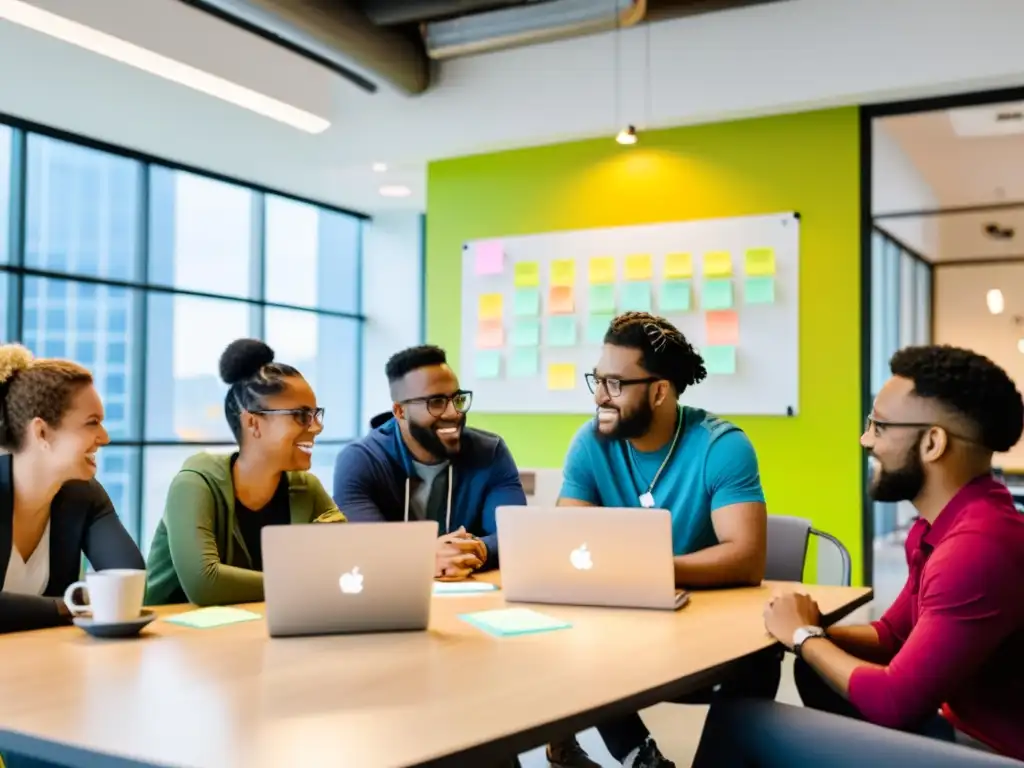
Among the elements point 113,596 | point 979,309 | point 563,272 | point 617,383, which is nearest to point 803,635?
point 617,383

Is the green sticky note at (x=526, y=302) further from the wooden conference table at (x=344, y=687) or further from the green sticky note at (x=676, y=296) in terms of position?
the wooden conference table at (x=344, y=687)

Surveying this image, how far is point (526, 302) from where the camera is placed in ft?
17.4

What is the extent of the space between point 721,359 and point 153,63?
9.23 feet

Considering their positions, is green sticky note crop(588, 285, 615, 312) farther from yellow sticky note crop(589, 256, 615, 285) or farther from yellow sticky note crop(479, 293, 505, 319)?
yellow sticky note crop(479, 293, 505, 319)

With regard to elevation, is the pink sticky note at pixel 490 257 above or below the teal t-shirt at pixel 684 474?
above

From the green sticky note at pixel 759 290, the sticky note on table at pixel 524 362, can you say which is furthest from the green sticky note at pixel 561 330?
the green sticky note at pixel 759 290

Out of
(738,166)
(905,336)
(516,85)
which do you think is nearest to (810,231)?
(738,166)

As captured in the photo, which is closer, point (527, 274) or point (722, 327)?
point (722, 327)

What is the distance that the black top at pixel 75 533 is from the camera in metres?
2.05

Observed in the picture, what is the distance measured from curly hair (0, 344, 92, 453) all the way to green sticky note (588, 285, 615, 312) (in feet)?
10.6

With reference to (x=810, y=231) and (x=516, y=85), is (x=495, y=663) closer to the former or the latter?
(x=810, y=231)

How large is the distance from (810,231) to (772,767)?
3418 millimetres

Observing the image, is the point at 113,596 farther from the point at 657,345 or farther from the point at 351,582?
the point at 657,345

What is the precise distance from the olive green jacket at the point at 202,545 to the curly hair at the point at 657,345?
0.98m
